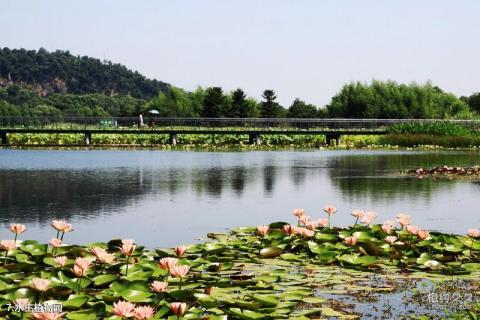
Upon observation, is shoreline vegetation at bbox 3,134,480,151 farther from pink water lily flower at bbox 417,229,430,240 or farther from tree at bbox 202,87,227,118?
pink water lily flower at bbox 417,229,430,240

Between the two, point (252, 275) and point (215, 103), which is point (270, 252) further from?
point (215, 103)

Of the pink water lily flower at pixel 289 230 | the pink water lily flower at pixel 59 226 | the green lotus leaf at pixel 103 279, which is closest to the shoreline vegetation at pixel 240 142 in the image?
the pink water lily flower at pixel 289 230

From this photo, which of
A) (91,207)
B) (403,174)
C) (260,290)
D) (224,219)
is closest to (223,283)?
(260,290)

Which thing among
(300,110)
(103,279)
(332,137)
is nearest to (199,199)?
(103,279)

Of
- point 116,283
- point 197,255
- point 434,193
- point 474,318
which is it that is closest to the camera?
point 474,318

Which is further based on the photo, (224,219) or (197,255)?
(224,219)

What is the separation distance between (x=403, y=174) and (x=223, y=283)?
750 inches

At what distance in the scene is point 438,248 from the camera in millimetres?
8906

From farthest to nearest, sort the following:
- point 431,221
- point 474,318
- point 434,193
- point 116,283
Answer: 1. point 434,193
2. point 431,221
3. point 116,283
4. point 474,318

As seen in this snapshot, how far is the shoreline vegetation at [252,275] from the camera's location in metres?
6.12

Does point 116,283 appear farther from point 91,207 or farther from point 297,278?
point 91,207

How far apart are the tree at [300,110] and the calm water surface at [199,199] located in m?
66.3

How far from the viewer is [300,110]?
94.4 m

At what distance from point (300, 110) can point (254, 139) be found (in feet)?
123
